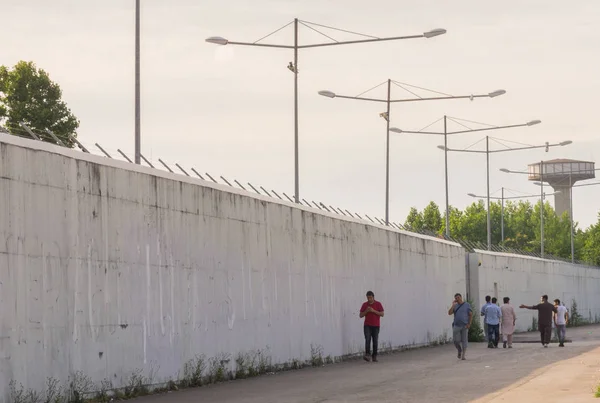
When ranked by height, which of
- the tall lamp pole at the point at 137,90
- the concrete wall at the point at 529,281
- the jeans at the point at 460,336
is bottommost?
the jeans at the point at 460,336

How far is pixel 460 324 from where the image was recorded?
31078 millimetres

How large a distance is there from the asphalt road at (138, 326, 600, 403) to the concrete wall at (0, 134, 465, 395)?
90 cm

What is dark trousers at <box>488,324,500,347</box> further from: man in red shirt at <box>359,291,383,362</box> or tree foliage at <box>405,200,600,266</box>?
tree foliage at <box>405,200,600,266</box>

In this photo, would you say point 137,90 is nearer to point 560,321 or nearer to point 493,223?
point 560,321

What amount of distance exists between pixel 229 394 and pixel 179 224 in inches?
131

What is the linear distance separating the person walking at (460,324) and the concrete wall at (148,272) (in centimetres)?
269

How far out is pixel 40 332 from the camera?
17.0 metres

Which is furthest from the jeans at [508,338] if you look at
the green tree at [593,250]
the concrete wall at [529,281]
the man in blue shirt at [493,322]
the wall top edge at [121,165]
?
the green tree at [593,250]

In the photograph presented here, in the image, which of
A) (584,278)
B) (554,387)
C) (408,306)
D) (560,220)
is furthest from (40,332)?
(560,220)

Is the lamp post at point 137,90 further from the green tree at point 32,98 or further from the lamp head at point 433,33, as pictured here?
the green tree at point 32,98

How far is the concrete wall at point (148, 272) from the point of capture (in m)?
16.8

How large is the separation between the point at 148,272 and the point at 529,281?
45.0 meters

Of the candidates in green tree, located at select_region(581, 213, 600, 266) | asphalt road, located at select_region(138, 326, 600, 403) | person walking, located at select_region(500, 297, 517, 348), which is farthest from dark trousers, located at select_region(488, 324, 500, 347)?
green tree, located at select_region(581, 213, 600, 266)

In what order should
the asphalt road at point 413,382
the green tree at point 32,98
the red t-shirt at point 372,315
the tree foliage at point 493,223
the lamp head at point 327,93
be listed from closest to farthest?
the asphalt road at point 413,382 < the red t-shirt at point 372,315 < the lamp head at point 327,93 < the green tree at point 32,98 < the tree foliage at point 493,223
